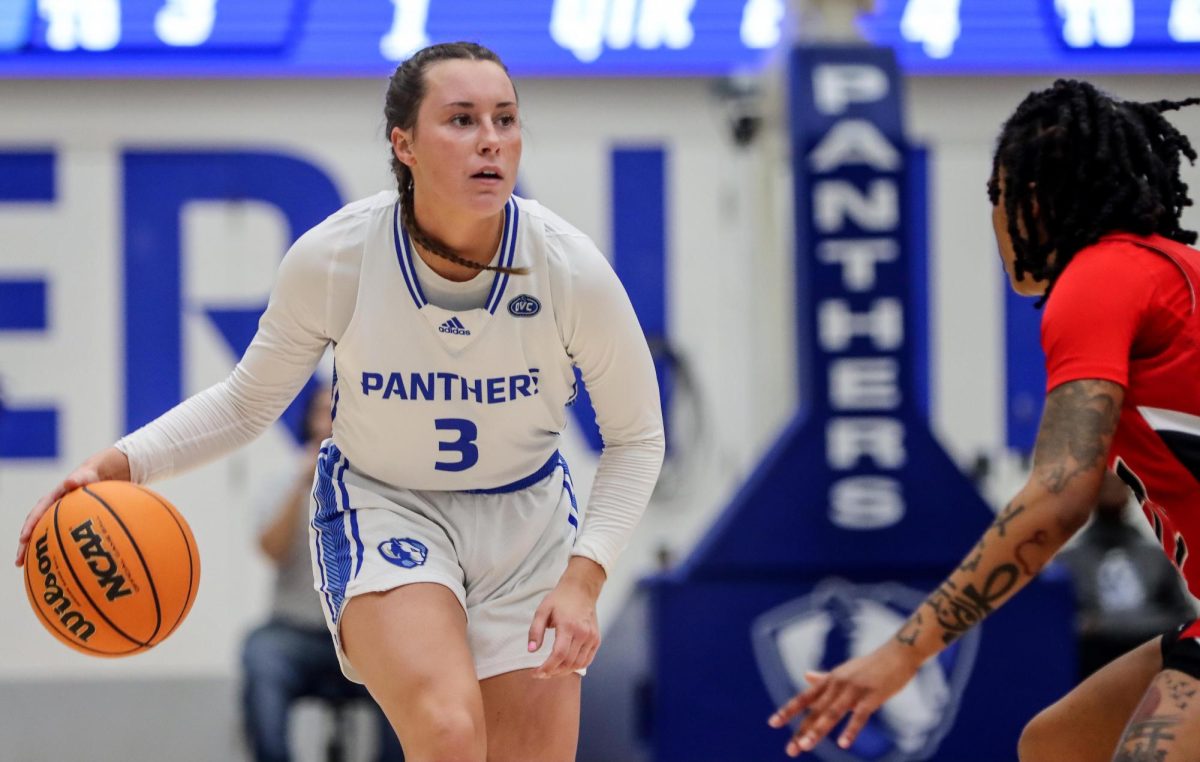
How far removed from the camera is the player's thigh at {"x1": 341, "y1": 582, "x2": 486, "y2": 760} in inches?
105

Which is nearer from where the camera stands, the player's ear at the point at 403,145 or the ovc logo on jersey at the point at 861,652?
the player's ear at the point at 403,145

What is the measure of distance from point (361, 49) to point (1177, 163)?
5.32 m

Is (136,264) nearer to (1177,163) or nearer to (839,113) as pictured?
(839,113)

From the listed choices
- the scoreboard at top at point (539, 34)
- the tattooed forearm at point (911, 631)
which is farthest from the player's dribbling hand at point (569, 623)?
the scoreboard at top at point (539, 34)

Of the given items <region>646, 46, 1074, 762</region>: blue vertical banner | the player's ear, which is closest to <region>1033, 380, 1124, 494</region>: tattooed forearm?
the player's ear

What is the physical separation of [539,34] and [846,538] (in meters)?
3.17

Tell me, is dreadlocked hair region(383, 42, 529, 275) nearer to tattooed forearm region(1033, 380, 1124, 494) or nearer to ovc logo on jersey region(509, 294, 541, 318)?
ovc logo on jersey region(509, 294, 541, 318)

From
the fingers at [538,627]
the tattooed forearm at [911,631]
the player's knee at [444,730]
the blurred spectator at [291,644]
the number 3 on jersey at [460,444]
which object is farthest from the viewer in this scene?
the blurred spectator at [291,644]

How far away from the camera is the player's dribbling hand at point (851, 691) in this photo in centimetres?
246

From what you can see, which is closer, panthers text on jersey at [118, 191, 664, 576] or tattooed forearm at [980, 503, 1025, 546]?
tattooed forearm at [980, 503, 1025, 546]

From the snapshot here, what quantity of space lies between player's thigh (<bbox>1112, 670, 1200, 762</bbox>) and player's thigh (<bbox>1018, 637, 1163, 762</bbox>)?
26cm

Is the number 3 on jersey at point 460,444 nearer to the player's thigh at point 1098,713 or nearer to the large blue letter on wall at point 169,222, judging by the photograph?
the player's thigh at point 1098,713

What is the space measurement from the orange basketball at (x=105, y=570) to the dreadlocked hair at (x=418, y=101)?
2.60 feet

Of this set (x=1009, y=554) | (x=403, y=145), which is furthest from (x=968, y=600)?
(x=403, y=145)
